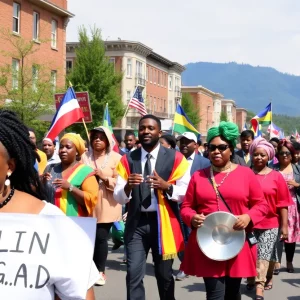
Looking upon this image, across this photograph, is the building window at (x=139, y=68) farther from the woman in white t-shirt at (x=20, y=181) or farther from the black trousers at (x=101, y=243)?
the woman in white t-shirt at (x=20, y=181)

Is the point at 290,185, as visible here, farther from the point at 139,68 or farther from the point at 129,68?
the point at 139,68

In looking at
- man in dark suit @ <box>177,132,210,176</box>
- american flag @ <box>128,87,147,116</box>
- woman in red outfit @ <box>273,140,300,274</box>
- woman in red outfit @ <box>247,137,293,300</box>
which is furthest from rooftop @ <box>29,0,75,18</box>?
woman in red outfit @ <box>247,137,293,300</box>

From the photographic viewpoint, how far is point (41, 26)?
35.5m

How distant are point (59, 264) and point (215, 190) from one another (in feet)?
9.06

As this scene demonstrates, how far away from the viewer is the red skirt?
5.01 metres

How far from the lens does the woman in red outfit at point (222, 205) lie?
501 centimetres

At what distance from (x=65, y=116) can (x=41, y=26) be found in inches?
1074

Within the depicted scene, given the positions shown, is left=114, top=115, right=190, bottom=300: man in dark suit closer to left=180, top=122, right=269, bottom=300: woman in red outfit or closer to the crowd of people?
the crowd of people

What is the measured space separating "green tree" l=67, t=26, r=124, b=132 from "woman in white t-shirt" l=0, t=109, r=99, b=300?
36441 millimetres

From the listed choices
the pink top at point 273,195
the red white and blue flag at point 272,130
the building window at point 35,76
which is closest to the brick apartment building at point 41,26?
the building window at point 35,76

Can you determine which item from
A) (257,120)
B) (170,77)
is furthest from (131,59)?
(257,120)

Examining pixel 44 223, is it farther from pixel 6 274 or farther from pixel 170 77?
pixel 170 77

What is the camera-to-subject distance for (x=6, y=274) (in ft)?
8.21

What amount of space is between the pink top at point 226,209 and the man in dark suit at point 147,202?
40 cm
